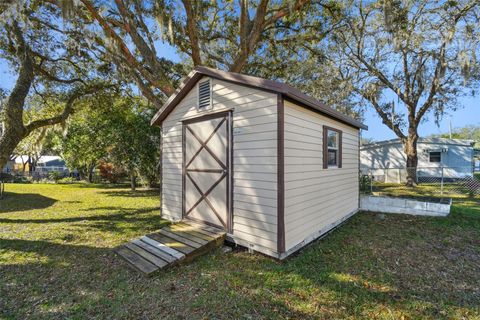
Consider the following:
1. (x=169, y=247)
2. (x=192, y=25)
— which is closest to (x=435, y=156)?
(x=192, y=25)

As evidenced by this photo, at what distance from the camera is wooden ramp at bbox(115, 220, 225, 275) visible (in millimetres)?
3645

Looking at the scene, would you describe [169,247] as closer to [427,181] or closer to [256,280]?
[256,280]

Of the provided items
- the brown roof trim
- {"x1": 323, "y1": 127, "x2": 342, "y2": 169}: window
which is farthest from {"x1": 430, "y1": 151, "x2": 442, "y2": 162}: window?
the brown roof trim

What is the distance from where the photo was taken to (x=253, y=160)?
406 cm

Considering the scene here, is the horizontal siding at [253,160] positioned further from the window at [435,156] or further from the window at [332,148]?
the window at [435,156]

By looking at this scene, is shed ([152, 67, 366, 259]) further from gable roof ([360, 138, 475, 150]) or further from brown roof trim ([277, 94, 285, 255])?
gable roof ([360, 138, 475, 150])

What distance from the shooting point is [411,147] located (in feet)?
46.5

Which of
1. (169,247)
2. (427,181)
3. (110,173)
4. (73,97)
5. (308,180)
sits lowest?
(169,247)

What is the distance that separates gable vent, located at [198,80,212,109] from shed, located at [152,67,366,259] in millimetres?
20

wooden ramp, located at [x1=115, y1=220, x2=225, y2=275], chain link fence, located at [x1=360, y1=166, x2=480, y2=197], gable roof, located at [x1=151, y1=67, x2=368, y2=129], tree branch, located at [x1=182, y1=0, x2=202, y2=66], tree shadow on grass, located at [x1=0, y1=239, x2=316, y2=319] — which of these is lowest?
tree shadow on grass, located at [x1=0, y1=239, x2=316, y2=319]

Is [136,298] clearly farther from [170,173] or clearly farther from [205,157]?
[170,173]

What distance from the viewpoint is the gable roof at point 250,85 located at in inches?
145

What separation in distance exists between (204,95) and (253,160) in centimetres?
188

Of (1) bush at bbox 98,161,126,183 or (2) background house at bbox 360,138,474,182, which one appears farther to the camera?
(1) bush at bbox 98,161,126,183
